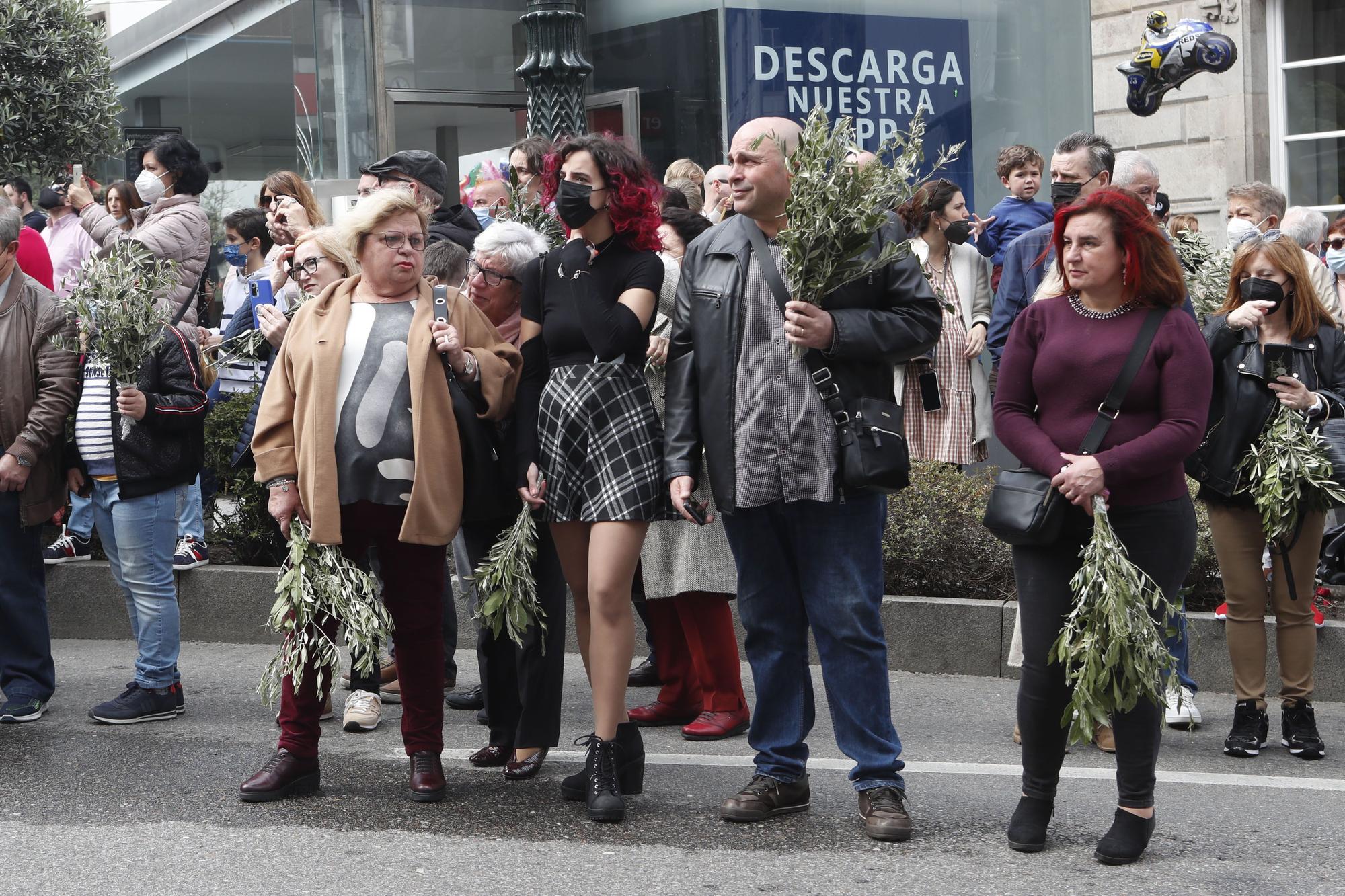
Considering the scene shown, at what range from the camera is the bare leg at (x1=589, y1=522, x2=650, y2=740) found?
4941 mm

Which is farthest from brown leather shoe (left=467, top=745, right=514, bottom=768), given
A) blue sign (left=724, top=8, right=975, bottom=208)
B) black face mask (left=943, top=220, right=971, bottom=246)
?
blue sign (left=724, top=8, right=975, bottom=208)

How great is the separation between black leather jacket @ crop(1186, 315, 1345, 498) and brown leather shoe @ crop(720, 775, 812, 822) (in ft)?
6.59

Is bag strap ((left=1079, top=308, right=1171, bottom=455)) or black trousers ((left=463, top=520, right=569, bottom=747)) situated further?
black trousers ((left=463, top=520, right=569, bottom=747))

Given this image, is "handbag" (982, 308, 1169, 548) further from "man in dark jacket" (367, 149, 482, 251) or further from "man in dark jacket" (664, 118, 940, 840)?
"man in dark jacket" (367, 149, 482, 251)

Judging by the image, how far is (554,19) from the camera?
8250mm

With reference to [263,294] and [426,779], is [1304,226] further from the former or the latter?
[426,779]

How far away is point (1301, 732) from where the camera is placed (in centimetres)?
573

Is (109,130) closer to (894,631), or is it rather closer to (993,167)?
(993,167)

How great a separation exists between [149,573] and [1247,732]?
14.1 ft

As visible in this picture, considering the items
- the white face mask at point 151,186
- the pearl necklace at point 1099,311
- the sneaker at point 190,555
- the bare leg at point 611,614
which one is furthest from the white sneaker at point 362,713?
the white face mask at point 151,186

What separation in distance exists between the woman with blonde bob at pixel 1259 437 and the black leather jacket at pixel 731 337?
157cm

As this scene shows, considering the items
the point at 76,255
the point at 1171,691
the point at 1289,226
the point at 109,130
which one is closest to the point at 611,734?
the point at 1171,691

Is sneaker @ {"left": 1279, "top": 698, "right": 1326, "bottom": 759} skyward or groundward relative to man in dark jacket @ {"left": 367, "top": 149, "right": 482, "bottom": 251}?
groundward

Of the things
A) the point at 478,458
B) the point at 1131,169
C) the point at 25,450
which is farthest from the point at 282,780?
the point at 1131,169
